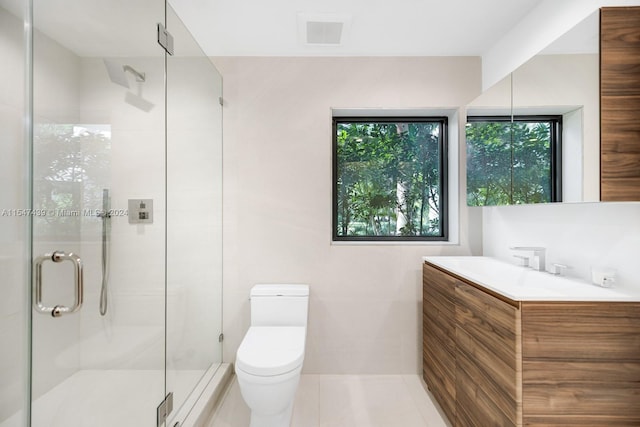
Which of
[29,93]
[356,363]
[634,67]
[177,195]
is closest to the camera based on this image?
[29,93]

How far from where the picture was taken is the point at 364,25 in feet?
6.43

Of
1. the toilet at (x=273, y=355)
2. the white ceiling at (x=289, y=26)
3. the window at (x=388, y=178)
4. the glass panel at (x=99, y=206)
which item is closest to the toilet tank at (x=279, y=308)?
the toilet at (x=273, y=355)

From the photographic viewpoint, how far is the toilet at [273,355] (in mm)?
1545

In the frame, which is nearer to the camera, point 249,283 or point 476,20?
point 476,20

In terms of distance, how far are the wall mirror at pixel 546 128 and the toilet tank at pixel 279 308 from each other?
53.5 inches

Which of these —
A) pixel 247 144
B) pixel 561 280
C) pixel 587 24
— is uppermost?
pixel 587 24

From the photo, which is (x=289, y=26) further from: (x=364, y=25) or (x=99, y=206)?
(x=99, y=206)

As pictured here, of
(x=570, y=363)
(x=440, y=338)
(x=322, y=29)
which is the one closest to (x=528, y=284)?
(x=570, y=363)

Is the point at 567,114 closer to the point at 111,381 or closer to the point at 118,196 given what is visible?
the point at 118,196

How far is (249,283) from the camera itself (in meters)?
2.32

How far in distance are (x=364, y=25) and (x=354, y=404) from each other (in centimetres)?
231

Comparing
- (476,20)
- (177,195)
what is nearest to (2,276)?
(177,195)

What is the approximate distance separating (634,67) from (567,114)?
0.24 metres

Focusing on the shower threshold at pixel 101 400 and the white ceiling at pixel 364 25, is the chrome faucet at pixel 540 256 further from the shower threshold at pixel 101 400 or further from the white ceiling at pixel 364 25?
the shower threshold at pixel 101 400
